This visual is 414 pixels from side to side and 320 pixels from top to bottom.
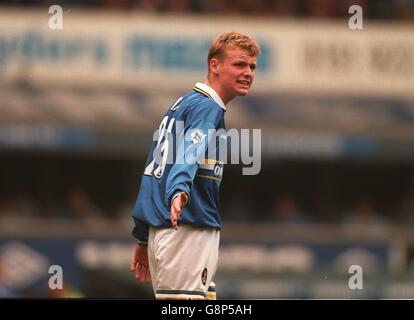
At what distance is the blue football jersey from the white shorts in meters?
0.07

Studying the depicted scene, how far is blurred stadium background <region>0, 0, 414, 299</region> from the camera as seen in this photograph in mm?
19859

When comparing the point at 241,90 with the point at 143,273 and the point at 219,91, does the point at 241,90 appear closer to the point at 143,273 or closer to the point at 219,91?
the point at 219,91

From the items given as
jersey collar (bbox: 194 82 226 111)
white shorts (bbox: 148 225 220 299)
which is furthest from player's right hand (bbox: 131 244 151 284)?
jersey collar (bbox: 194 82 226 111)

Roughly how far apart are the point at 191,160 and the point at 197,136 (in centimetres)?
16

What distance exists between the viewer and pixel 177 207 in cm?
699

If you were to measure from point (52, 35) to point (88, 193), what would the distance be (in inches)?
108

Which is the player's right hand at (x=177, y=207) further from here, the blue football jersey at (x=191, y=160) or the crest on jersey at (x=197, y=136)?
the crest on jersey at (x=197, y=136)

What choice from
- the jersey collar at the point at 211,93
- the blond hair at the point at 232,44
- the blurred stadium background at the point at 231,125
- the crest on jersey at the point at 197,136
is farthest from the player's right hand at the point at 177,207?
the blurred stadium background at the point at 231,125
